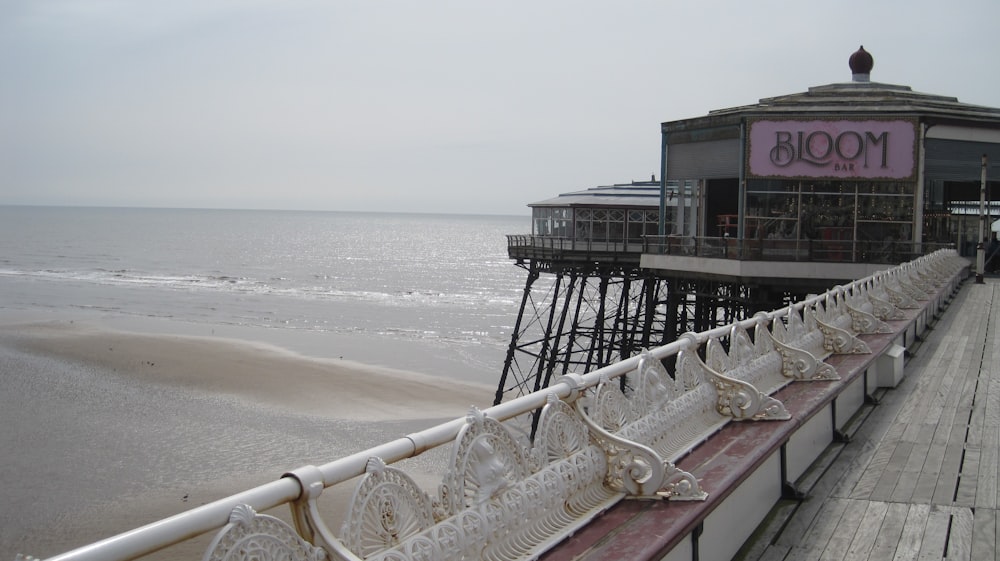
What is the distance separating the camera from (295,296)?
224 ft

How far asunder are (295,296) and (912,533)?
6561cm

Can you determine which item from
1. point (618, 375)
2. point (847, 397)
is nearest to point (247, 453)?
point (847, 397)

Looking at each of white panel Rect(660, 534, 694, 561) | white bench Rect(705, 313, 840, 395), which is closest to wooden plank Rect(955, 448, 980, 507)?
white bench Rect(705, 313, 840, 395)

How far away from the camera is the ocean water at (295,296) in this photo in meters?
45.8

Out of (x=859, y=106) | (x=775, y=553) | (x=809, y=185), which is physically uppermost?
(x=859, y=106)

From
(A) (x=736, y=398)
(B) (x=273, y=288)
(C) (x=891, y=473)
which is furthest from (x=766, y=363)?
(B) (x=273, y=288)

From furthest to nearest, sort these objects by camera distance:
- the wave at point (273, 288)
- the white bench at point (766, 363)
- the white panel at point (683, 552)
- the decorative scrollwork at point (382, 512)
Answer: the wave at point (273, 288) < the white bench at point (766, 363) < the white panel at point (683, 552) < the decorative scrollwork at point (382, 512)

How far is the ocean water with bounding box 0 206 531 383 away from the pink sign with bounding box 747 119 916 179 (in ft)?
51.6

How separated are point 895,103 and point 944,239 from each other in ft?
20.1

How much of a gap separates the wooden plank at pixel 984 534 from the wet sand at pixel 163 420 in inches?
524

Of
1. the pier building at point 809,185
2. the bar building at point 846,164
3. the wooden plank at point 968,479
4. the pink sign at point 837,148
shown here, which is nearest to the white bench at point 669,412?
the wooden plank at point 968,479

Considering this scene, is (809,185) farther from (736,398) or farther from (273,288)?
(273,288)

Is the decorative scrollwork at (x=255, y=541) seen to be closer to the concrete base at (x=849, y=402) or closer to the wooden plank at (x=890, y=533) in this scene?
the wooden plank at (x=890, y=533)

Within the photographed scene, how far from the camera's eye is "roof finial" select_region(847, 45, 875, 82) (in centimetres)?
3036
